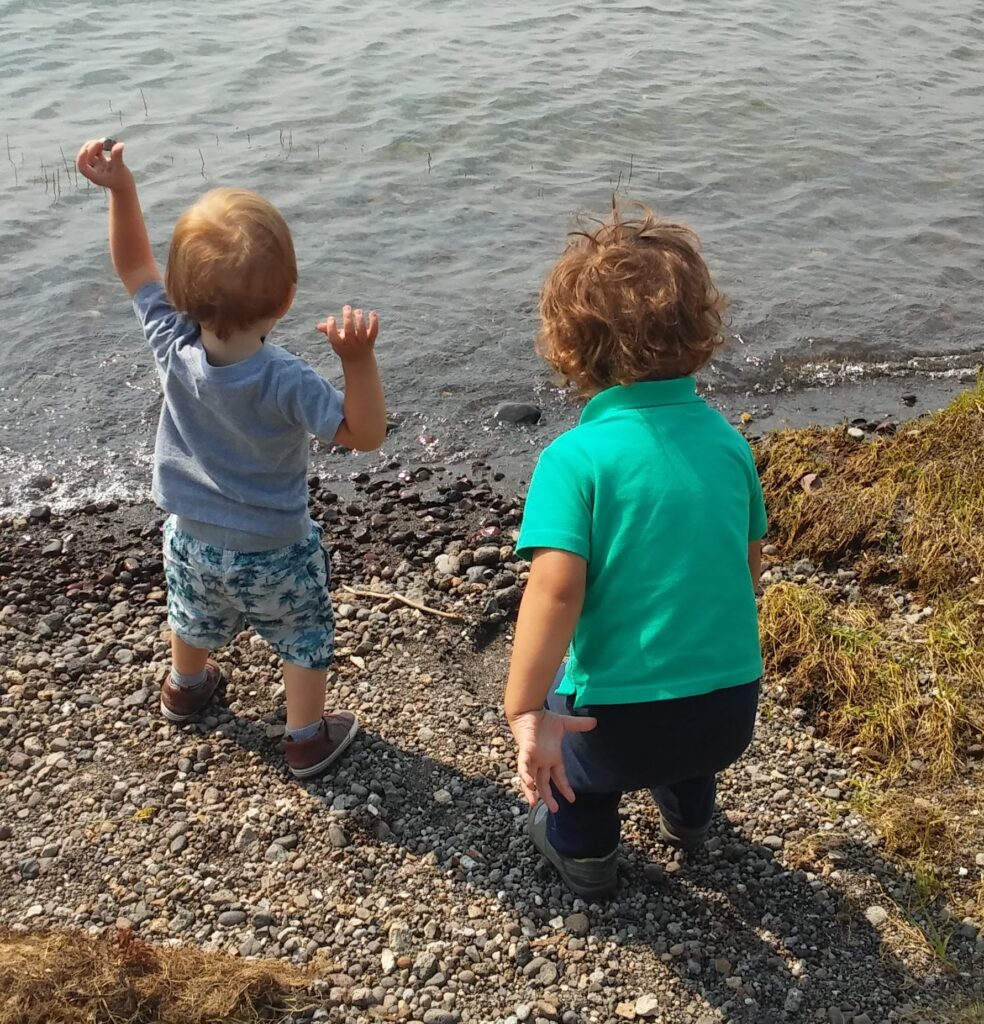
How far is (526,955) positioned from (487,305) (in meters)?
6.55

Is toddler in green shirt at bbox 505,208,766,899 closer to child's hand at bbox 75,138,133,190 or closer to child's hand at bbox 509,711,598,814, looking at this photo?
child's hand at bbox 509,711,598,814

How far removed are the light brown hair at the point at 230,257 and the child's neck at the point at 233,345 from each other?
89 mm

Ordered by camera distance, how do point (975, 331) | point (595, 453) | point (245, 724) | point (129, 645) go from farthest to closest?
1. point (975, 331)
2. point (129, 645)
3. point (245, 724)
4. point (595, 453)

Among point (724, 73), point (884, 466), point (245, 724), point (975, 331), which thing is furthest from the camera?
point (724, 73)

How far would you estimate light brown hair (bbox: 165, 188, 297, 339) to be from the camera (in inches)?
132

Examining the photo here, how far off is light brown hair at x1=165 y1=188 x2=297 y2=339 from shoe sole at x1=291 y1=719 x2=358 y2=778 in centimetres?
173

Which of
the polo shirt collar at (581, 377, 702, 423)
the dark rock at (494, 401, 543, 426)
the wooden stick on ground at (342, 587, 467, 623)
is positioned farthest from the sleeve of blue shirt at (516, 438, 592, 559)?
the dark rock at (494, 401, 543, 426)

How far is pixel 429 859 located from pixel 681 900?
2.86 feet

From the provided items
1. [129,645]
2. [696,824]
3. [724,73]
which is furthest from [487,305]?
[724,73]

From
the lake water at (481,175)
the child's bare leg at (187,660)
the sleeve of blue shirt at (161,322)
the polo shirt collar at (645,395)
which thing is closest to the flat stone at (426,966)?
the child's bare leg at (187,660)

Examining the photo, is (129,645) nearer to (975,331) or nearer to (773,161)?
(975,331)

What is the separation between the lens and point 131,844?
3904 millimetres

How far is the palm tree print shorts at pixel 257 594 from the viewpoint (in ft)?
12.8

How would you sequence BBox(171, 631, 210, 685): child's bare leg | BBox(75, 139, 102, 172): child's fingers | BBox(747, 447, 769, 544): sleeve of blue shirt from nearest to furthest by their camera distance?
BBox(747, 447, 769, 544): sleeve of blue shirt
BBox(75, 139, 102, 172): child's fingers
BBox(171, 631, 210, 685): child's bare leg
